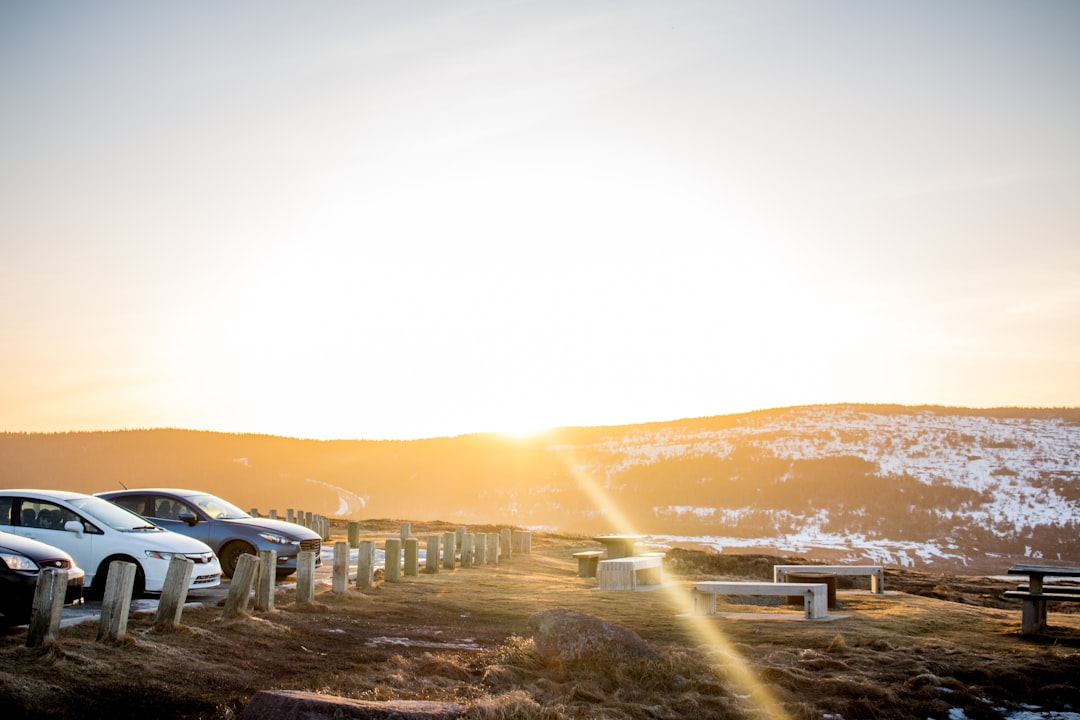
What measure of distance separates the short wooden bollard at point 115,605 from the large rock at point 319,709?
3060mm

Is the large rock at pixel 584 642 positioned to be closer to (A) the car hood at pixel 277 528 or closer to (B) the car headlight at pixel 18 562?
(B) the car headlight at pixel 18 562

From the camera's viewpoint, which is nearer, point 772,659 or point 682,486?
point 772,659

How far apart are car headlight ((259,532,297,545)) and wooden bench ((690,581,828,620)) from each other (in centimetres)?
761

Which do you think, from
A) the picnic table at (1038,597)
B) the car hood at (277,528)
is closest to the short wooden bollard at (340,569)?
the car hood at (277,528)

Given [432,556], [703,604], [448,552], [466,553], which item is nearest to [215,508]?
[432,556]

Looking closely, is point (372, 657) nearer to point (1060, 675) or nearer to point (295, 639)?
point (295, 639)

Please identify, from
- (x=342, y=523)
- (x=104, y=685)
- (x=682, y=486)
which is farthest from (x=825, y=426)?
(x=104, y=685)

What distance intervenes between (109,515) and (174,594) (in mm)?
3763

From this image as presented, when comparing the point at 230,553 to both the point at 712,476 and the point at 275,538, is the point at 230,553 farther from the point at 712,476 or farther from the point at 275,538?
the point at 712,476

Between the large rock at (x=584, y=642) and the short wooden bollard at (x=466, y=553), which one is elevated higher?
the large rock at (x=584, y=642)

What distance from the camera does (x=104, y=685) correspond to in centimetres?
794

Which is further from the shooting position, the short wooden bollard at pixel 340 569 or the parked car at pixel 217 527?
the parked car at pixel 217 527

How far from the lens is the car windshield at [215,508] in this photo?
17.0 metres

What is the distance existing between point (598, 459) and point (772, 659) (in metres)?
75.6
